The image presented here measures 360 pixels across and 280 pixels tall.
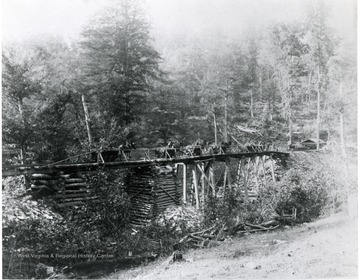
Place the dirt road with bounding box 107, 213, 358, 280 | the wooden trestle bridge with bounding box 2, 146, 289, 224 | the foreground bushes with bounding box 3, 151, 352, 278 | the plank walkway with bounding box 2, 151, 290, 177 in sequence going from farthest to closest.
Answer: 1. the wooden trestle bridge with bounding box 2, 146, 289, 224
2. the plank walkway with bounding box 2, 151, 290, 177
3. the foreground bushes with bounding box 3, 151, 352, 278
4. the dirt road with bounding box 107, 213, 358, 280

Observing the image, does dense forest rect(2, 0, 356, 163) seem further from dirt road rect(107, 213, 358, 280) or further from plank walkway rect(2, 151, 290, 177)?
dirt road rect(107, 213, 358, 280)

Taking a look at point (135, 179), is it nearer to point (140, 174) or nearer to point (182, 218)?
point (140, 174)

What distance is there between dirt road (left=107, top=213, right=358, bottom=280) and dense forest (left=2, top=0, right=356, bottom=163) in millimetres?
4408

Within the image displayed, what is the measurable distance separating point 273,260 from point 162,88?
63.1 ft

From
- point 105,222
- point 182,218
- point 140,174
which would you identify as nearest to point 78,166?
point 105,222

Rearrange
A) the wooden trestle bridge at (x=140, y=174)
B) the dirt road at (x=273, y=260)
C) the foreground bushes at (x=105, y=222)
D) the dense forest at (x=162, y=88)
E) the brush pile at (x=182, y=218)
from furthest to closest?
the dense forest at (x=162, y=88) → the brush pile at (x=182, y=218) → the wooden trestle bridge at (x=140, y=174) → the foreground bushes at (x=105, y=222) → the dirt road at (x=273, y=260)

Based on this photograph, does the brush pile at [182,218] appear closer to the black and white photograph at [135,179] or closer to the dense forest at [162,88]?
the black and white photograph at [135,179]

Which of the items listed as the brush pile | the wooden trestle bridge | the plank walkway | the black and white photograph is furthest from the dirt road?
the plank walkway

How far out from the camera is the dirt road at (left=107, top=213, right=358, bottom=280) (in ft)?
26.7

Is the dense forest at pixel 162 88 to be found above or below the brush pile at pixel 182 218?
above

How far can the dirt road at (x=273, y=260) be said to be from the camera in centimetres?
814

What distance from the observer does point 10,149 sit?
12242 millimetres

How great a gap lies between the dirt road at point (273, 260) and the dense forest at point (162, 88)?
4408 mm

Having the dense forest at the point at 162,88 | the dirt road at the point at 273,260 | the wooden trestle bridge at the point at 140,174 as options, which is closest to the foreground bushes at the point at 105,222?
the wooden trestle bridge at the point at 140,174
